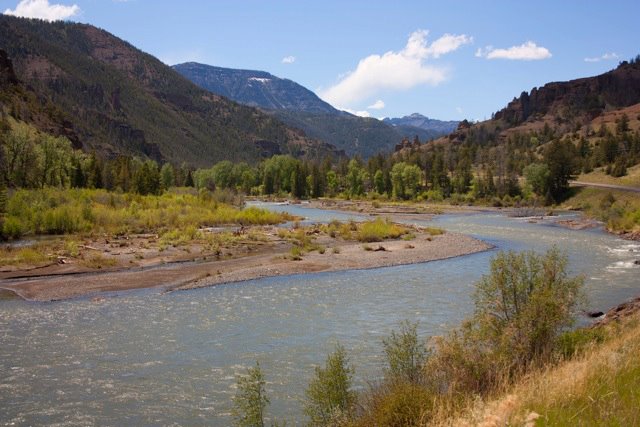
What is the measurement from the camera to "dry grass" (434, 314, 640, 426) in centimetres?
748

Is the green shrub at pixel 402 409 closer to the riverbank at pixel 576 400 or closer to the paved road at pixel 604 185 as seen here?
the riverbank at pixel 576 400

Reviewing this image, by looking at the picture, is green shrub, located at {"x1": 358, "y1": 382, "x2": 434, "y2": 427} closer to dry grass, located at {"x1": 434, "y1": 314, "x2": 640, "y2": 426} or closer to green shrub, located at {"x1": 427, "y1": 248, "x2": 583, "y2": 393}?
dry grass, located at {"x1": 434, "y1": 314, "x2": 640, "y2": 426}

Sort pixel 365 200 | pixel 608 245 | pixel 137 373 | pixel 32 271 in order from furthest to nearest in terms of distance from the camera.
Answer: pixel 365 200 → pixel 608 245 → pixel 32 271 → pixel 137 373

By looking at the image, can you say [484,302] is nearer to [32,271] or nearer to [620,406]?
[620,406]

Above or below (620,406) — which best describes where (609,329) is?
below

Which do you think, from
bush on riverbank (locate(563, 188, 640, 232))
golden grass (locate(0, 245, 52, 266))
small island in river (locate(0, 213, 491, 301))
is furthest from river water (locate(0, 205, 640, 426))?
bush on riverbank (locate(563, 188, 640, 232))

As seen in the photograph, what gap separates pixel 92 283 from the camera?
3147cm

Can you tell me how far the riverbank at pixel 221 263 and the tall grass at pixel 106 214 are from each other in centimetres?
1101

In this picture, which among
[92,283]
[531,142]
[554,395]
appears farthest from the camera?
[531,142]

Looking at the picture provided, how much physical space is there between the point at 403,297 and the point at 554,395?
63.3 feet

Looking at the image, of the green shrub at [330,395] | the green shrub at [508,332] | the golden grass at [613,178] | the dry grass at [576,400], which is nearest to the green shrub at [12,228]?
the green shrub at [330,395]

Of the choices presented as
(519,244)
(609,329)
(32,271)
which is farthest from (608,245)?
(32,271)

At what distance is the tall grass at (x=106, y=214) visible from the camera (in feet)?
178

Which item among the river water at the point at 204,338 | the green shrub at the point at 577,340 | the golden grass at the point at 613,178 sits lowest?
the river water at the point at 204,338
